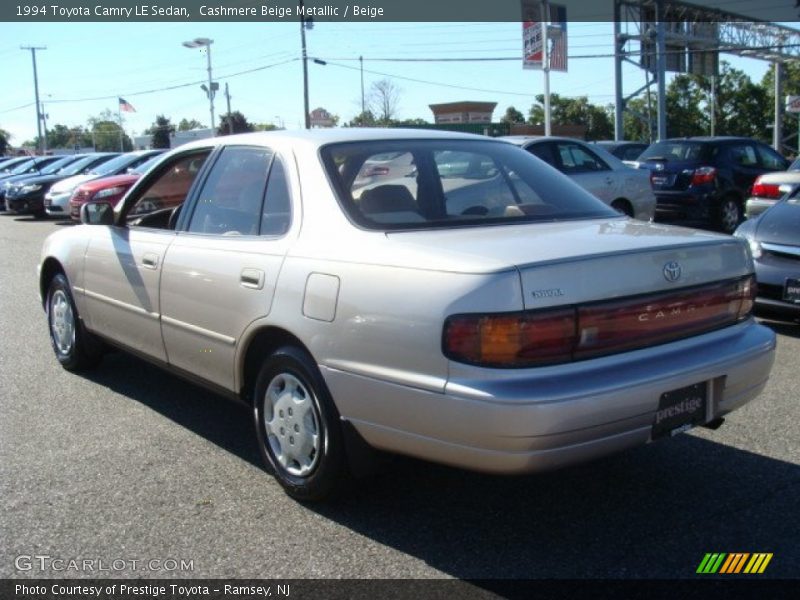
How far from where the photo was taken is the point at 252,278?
380 centimetres

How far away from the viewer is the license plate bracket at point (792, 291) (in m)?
6.38

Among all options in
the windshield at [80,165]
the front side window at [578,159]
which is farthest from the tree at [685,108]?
the front side window at [578,159]

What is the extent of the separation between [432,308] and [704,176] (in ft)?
38.5

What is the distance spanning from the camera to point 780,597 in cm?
290

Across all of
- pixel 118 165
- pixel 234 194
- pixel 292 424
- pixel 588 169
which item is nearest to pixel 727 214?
pixel 588 169

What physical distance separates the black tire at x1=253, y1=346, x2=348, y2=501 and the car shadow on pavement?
5.4 inches

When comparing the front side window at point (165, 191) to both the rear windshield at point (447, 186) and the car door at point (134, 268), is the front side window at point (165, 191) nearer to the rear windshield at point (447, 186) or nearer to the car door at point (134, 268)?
the car door at point (134, 268)

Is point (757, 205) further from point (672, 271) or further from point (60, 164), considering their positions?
point (60, 164)

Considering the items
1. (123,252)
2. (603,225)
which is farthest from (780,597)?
(123,252)

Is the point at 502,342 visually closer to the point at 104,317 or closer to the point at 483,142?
the point at 483,142

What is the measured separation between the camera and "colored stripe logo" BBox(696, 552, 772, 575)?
307 centimetres

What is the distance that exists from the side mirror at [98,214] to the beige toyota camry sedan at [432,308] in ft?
1.71

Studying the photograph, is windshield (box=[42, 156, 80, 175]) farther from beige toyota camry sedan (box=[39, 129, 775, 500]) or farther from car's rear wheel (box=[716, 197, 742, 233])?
beige toyota camry sedan (box=[39, 129, 775, 500])

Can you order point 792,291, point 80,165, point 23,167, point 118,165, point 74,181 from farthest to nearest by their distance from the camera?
point 23,167
point 80,165
point 118,165
point 74,181
point 792,291
